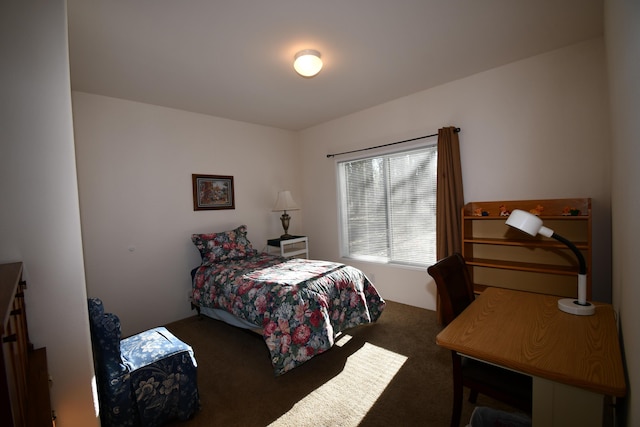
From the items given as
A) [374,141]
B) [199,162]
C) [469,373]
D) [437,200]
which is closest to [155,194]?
[199,162]

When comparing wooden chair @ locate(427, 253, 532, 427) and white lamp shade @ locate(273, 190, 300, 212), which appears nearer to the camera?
wooden chair @ locate(427, 253, 532, 427)

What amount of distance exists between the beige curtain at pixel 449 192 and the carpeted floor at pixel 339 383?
29.6 inches

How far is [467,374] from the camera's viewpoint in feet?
4.82

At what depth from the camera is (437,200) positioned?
3078mm

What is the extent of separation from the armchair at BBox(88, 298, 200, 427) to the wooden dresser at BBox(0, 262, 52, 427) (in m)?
0.37

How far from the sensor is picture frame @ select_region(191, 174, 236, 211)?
363 cm

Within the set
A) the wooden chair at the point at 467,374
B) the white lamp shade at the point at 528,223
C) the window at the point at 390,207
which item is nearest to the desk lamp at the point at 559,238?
the white lamp shade at the point at 528,223

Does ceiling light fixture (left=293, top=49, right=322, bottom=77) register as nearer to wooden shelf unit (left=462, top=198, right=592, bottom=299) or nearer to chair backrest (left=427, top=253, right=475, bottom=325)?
chair backrest (left=427, top=253, right=475, bottom=325)

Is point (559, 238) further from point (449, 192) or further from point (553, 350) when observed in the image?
point (449, 192)

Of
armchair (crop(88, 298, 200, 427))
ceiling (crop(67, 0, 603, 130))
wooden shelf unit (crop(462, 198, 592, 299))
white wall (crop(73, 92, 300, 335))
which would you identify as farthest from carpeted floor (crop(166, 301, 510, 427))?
ceiling (crop(67, 0, 603, 130))

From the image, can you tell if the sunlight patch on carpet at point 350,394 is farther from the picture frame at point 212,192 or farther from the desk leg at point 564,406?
the picture frame at point 212,192

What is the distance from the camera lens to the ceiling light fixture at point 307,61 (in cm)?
227

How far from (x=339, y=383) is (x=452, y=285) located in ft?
3.75

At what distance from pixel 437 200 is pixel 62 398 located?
318 centimetres
